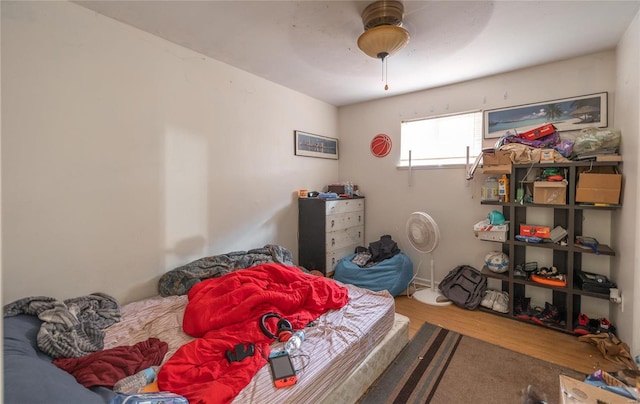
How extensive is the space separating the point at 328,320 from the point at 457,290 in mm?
1793

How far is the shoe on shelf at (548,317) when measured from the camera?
263 cm

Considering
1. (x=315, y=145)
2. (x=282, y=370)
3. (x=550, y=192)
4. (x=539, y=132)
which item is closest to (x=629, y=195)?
(x=550, y=192)

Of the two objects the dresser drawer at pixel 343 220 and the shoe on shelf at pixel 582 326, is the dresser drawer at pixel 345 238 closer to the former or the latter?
the dresser drawer at pixel 343 220

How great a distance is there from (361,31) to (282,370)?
92.8 inches

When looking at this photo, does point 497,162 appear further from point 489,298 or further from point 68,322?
point 68,322

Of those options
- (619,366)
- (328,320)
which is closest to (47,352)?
(328,320)

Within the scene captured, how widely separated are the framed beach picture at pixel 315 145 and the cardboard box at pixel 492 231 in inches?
82.9

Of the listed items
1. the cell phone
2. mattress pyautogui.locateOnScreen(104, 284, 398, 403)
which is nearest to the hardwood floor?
mattress pyautogui.locateOnScreen(104, 284, 398, 403)

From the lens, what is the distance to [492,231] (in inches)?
113

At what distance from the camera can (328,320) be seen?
6.60 ft

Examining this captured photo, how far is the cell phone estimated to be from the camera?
1461 mm

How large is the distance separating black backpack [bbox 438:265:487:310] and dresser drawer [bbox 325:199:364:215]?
1363mm

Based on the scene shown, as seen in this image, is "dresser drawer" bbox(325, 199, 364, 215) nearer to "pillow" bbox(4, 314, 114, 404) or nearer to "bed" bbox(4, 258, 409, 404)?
"bed" bbox(4, 258, 409, 404)

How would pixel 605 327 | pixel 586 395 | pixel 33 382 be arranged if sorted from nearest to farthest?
pixel 33 382 → pixel 586 395 → pixel 605 327
